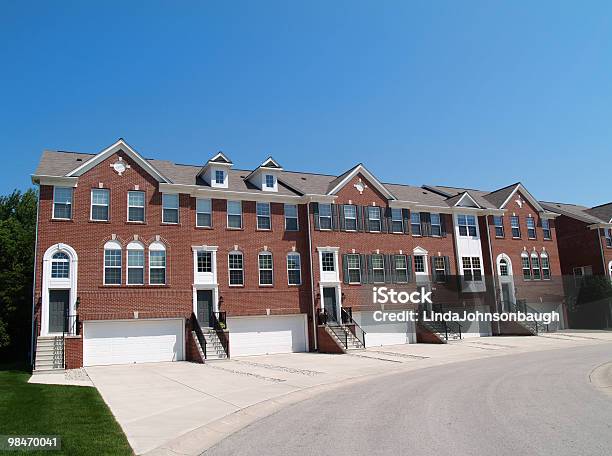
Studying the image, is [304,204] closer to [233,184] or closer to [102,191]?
[233,184]

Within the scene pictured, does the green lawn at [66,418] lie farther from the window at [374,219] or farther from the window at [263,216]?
the window at [374,219]

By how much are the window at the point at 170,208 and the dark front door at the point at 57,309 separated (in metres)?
6.47

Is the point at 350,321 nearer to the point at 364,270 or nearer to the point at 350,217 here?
the point at 364,270

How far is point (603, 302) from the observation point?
140 feet

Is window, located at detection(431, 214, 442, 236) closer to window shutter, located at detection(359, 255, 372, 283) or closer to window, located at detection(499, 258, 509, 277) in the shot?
window, located at detection(499, 258, 509, 277)

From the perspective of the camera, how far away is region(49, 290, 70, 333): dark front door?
83.0 ft

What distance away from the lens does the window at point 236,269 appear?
30188 millimetres

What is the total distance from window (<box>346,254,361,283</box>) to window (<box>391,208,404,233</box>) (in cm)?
394

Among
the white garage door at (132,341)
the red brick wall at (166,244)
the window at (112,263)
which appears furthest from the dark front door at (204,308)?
the window at (112,263)

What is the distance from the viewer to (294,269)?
3209cm

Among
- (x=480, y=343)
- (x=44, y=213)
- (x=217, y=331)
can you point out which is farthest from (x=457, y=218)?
(x=44, y=213)

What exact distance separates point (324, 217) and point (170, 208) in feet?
31.7

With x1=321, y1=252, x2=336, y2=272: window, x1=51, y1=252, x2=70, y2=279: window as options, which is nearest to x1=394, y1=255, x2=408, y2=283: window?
x1=321, y1=252, x2=336, y2=272: window

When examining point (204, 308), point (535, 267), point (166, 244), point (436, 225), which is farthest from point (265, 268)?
point (535, 267)
